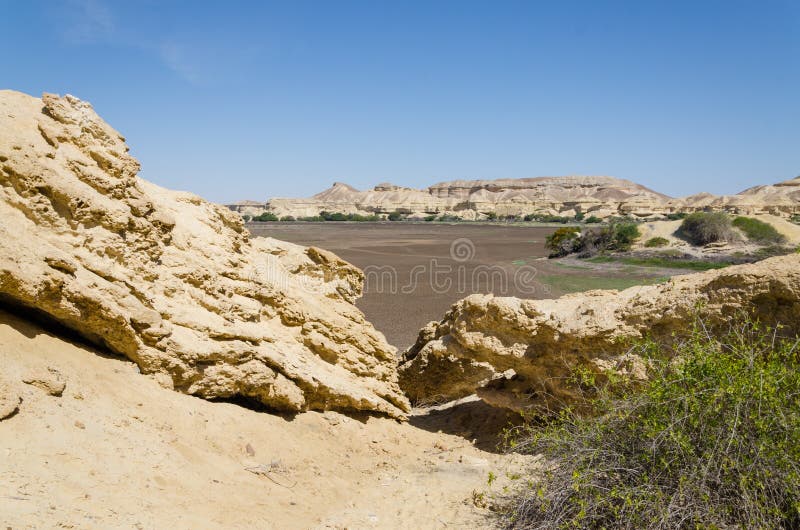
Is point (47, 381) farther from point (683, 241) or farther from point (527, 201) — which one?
point (527, 201)

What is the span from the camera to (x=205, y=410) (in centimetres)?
477

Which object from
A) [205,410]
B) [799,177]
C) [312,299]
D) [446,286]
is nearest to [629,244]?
[446,286]

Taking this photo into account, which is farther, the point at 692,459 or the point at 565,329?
the point at 565,329

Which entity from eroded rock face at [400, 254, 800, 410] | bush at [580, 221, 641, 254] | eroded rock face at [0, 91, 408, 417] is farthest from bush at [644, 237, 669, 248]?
eroded rock face at [0, 91, 408, 417]

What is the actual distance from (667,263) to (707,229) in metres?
9.91

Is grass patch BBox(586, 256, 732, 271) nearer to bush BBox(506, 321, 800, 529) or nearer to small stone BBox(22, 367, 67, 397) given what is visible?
bush BBox(506, 321, 800, 529)

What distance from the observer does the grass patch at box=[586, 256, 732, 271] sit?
27.0 metres

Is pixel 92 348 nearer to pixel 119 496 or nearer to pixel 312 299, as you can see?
pixel 119 496

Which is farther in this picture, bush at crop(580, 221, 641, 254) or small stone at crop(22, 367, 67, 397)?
bush at crop(580, 221, 641, 254)

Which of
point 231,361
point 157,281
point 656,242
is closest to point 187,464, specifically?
point 231,361

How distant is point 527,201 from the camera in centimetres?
11169

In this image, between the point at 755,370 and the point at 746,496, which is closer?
the point at 746,496

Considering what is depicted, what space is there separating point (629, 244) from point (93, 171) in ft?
120

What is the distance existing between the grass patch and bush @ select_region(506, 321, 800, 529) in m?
25.4
